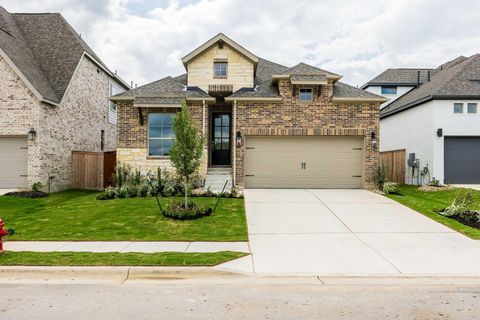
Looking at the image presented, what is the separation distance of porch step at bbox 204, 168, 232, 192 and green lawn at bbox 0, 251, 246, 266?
837 cm

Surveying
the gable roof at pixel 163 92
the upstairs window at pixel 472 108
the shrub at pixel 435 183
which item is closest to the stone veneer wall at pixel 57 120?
the gable roof at pixel 163 92

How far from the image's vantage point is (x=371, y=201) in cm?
1310

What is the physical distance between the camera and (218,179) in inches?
639

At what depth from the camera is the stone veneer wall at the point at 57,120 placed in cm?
1603

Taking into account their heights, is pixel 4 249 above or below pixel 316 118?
below

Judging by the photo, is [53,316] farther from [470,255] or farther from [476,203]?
[476,203]

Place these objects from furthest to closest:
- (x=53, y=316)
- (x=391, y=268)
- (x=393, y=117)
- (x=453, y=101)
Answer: (x=393, y=117)
(x=453, y=101)
(x=391, y=268)
(x=53, y=316)

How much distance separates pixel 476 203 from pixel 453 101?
25.5 feet

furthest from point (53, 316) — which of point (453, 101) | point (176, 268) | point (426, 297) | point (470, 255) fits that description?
point (453, 101)

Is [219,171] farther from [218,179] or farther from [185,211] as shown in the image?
[185,211]

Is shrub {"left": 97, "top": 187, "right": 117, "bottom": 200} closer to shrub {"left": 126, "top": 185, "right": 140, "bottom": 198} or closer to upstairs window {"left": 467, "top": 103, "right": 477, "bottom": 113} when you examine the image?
shrub {"left": 126, "top": 185, "right": 140, "bottom": 198}

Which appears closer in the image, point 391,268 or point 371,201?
point 391,268

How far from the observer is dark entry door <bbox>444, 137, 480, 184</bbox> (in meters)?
18.6

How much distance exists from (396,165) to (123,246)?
710 inches
